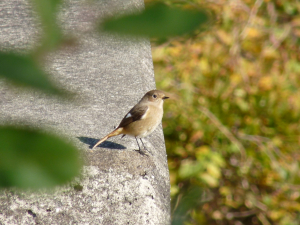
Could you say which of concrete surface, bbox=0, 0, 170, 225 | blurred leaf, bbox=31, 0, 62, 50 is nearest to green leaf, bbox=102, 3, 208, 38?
blurred leaf, bbox=31, 0, 62, 50

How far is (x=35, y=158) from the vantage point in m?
0.38

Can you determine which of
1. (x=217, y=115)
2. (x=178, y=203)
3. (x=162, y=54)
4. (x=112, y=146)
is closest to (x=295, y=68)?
(x=217, y=115)

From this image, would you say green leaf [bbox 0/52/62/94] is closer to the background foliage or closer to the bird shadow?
the bird shadow

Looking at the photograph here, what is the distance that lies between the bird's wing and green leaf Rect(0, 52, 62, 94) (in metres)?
1.88

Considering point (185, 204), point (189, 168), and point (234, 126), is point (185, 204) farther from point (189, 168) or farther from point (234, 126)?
point (234, 126)

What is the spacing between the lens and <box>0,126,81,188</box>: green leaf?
1.25 ft

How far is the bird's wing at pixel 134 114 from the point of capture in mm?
2295

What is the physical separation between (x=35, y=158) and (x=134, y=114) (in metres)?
2.11

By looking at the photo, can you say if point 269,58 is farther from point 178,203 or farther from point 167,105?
point 178,203

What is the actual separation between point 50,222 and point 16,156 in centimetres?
127

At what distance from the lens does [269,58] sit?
5.17m

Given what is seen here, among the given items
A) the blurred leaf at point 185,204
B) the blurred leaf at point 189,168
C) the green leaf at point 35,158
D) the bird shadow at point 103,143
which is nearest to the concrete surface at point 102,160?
the bird shadow at point 103,143

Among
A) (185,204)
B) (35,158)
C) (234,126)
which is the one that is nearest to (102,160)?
(185,204)

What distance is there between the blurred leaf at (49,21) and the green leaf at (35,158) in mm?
92
